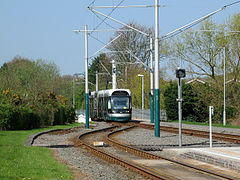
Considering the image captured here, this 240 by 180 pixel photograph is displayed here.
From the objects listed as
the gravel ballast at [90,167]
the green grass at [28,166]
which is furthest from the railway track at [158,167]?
the green grass at [28,166]

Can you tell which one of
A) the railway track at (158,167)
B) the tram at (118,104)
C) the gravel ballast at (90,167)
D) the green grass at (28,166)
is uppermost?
the tram at (118,104)

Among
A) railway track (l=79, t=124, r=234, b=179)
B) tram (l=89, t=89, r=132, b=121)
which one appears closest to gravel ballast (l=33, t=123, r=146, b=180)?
railway track (l=79, t=124, r=234, b=179)

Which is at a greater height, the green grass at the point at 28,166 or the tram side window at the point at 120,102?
the tram side window at the point at 120,102

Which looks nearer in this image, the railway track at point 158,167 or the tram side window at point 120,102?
the railway track at point 158,167

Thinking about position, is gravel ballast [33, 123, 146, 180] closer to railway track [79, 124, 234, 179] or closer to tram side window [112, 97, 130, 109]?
railway track [79, 124, 234, 179]

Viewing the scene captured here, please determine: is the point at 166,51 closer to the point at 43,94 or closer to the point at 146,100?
the point at 146,100

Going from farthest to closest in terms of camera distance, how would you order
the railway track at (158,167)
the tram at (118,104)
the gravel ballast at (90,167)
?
the tram at (118,104), the gravel ballast at (90,167), the railway track at (158,167)

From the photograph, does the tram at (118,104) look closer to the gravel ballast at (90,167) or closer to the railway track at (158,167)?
the gravel ballast at (90,167)

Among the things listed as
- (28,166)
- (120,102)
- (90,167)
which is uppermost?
(120,102)

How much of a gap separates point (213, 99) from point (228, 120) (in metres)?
2.44

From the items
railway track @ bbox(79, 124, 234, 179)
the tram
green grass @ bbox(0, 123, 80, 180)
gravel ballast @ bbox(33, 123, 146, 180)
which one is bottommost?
gravel ballast @ bbox(33, 123, 146, 180)

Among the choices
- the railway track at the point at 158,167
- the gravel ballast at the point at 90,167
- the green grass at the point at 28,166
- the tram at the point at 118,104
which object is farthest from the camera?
the tram at the point at 118,104

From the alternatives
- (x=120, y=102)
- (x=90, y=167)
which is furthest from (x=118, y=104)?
(x=90, y=167)

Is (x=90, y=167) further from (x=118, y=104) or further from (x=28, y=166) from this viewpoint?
(x=118, y=104)
